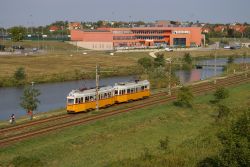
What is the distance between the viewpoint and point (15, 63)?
98.9 m

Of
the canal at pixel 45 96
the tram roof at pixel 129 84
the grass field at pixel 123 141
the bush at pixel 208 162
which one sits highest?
the tram roof at pixel 129 84

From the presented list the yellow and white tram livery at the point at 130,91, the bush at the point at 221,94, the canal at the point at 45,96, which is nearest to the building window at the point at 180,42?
the canal at the point at 45,96

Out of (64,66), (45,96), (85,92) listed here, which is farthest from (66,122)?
(64,66)

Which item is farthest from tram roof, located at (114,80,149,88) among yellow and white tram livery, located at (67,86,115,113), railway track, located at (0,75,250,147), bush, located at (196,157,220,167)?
bush, located at (196,157,220,167)

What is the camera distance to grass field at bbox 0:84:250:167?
1115 inches

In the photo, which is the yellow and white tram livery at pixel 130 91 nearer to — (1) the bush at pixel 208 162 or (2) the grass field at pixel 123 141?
(2) the grass field at pixel 123 141

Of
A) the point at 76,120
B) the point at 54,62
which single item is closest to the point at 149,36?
the point at 54,62

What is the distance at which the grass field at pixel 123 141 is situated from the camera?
28.3m

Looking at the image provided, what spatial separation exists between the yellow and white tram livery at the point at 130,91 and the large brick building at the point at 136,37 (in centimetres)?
9605

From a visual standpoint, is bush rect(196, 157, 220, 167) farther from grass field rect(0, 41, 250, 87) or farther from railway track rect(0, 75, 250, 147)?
grass field rect(0, 41, 250, 87)

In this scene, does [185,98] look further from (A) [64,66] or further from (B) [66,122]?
(A) [64,66]

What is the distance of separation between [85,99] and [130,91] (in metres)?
9.06

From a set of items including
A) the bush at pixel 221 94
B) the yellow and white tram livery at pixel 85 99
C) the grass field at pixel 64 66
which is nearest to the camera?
the yellow and white tram livery at pixel 85 99

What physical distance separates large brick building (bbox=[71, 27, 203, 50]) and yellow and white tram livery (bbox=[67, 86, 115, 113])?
103 meters
